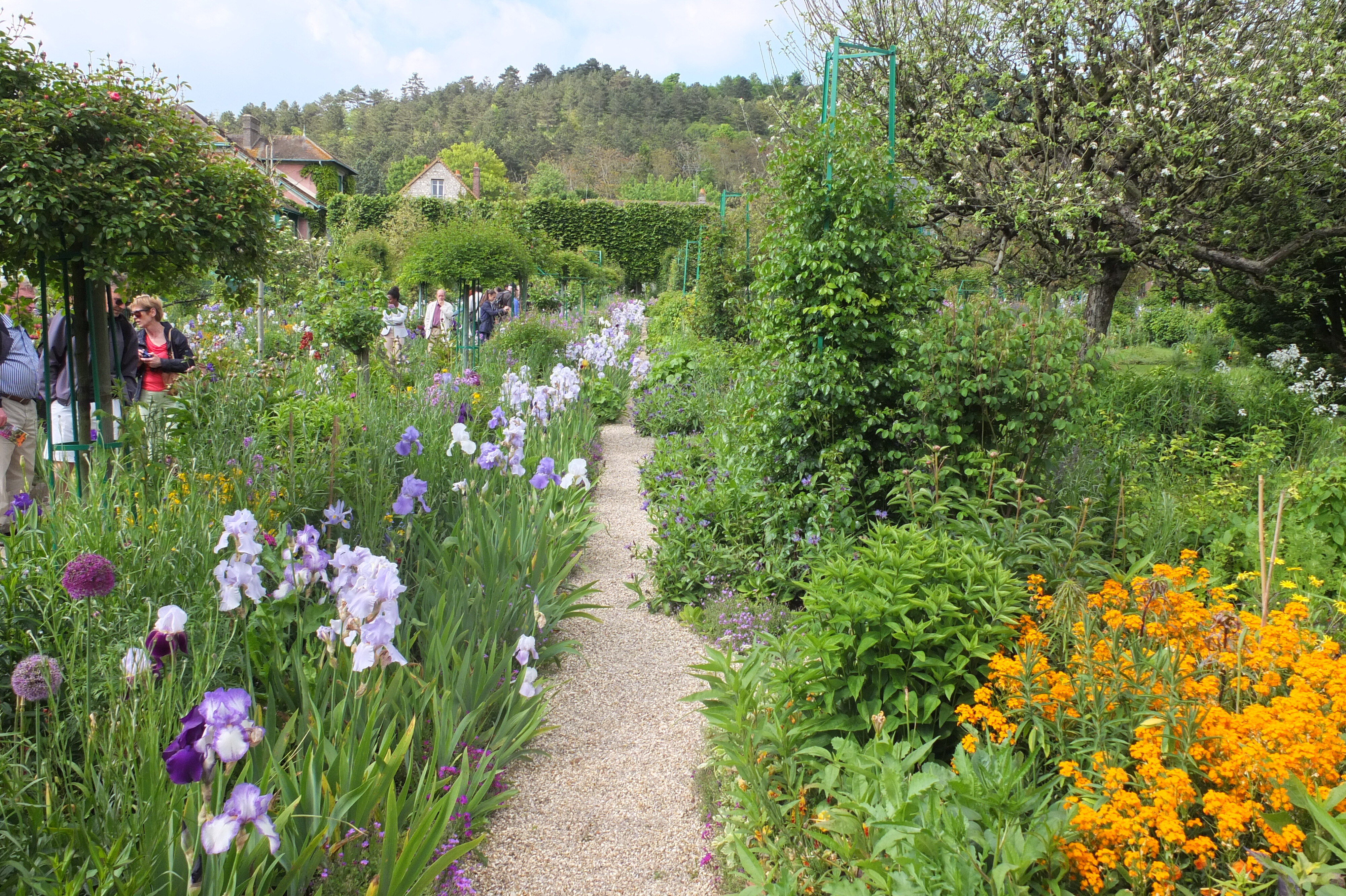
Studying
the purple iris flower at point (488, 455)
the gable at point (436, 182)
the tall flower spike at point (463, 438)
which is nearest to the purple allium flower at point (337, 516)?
the tall flower spike at point (463, 438)

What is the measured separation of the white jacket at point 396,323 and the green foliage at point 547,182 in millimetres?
35209

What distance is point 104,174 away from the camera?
2.94 metres

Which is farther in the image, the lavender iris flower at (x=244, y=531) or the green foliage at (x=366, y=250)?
the green foliage at (x=366, y=250)

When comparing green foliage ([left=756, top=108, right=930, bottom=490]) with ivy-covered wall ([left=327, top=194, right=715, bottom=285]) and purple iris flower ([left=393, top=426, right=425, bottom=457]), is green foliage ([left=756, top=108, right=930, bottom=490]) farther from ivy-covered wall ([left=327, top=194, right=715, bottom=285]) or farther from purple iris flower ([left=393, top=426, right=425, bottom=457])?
ivy-covered wall ([left=327, top=194, right=715, bottom=285])

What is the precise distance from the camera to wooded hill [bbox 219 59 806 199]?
170ft

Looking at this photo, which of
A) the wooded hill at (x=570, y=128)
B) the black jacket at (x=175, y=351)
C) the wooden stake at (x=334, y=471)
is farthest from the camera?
the wooded hill at (x=570, y=128)

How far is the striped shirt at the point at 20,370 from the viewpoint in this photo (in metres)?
4.42

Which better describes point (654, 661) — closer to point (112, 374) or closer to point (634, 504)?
point (634, 504)

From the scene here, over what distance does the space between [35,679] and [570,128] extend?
67.7m

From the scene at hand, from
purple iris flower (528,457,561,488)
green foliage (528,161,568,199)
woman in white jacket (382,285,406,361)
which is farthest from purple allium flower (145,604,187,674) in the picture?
green foliage (528,161,568,199)

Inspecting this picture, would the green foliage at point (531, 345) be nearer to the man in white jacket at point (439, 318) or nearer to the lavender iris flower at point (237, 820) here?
the man in white jacket at point (439, 318)

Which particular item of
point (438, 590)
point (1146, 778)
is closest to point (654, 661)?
point (438, 590)

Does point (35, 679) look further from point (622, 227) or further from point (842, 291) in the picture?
point (622, 227)

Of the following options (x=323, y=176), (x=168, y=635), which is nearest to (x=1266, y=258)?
(x=168, y=635)
